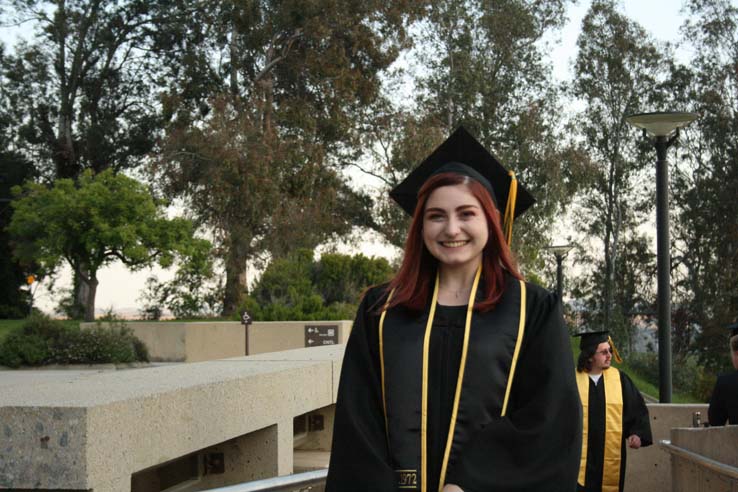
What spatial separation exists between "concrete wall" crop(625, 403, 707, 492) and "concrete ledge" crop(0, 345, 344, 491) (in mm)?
5734

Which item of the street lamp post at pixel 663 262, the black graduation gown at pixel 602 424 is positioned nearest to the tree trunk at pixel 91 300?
the street lamp post at pixel 663 262

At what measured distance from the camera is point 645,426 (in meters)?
7.95

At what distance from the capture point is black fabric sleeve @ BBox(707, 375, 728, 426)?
23.0 ft

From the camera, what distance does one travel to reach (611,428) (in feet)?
25.6

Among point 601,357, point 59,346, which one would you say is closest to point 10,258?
point 59,346

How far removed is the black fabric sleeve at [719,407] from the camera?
7.00m

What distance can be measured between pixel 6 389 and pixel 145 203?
1327 inches

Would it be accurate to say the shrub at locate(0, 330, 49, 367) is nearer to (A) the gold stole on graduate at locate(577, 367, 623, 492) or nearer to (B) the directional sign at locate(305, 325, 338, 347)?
(B) the directional sign at locate(305, 325, 338, 347)

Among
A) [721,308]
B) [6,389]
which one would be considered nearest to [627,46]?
[721,308]

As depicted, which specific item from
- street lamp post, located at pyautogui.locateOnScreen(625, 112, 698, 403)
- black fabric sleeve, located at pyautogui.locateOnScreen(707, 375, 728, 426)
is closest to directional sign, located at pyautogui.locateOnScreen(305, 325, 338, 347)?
street lamp post, located at pyautogui.locateOnScreen(625, 112, 698, 403)

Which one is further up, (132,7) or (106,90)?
(132,7)

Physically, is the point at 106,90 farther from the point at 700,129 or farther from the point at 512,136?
the point at 700,129

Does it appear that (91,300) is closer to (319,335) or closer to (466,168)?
(319,335)

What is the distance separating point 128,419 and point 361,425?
733 millimetres
